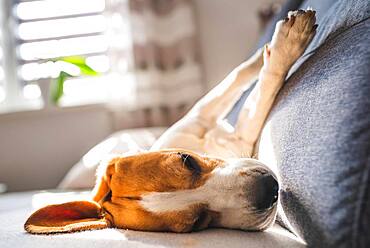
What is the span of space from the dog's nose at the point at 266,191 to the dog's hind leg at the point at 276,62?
1.39 ft

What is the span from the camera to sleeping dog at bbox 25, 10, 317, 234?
113 centimetres

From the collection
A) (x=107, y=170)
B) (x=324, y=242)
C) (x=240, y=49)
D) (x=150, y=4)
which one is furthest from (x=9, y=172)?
(x=324, y=242)

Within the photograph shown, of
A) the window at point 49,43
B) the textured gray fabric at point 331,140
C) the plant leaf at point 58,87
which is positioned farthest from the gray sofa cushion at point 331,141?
the window at point 49,43

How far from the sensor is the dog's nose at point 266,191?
3.59 feet

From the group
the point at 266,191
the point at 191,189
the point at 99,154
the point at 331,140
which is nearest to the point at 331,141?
the point at 331,140

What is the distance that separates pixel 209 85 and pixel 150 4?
0.65 metres

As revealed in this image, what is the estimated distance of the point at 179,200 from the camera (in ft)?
3.80

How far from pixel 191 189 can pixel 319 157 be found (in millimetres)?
396

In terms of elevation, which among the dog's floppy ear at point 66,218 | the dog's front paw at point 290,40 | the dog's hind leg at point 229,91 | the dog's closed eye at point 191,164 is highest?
the dog's front paw at point 290,40

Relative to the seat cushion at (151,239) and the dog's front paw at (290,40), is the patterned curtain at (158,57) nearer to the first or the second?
the dog's front paw at (290,40)

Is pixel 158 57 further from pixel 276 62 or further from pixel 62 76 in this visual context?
pixel 276 62

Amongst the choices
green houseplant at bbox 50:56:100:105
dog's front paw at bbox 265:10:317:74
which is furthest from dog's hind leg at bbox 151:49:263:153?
green houseplant at bbox 50:56:100:105

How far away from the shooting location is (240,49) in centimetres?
331

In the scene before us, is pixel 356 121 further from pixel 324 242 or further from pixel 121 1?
pixel 121 1
